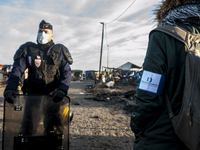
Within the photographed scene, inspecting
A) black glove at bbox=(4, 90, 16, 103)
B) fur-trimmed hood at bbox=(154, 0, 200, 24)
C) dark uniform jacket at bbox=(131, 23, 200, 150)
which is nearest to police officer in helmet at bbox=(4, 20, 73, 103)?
black glove at bbox=(4, 90, 16, 103)

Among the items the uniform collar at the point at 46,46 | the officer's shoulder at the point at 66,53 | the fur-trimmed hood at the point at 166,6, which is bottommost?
the officer's shoulder at the point at 66,53

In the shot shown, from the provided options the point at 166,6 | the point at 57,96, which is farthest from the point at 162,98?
the point at 57,96

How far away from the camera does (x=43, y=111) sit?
2150mm

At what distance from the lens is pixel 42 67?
8.52ft

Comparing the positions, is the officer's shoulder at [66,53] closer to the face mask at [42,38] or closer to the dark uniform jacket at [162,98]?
the face mask at [42,38]

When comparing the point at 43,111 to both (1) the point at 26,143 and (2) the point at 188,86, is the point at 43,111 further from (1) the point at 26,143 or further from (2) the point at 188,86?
(2) the point at 188,86

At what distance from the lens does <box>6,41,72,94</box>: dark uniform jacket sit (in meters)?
2.56

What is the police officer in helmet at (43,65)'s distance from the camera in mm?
2557

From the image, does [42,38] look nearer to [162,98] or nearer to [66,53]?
[66,53]

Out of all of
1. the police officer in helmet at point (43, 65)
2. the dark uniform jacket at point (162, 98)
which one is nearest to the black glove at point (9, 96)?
the police officer in helmet at point (43, 65)

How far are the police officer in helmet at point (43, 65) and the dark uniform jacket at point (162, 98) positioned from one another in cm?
153

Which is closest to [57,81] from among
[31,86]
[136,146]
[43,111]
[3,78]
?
[31,86]

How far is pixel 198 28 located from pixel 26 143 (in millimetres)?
2312

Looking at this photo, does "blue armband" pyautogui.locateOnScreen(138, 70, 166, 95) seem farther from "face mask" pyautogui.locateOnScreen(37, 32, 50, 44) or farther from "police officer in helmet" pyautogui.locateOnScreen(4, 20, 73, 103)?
"face mask" pyautogui.locateOnScreen(37, 32, 50, 44)
